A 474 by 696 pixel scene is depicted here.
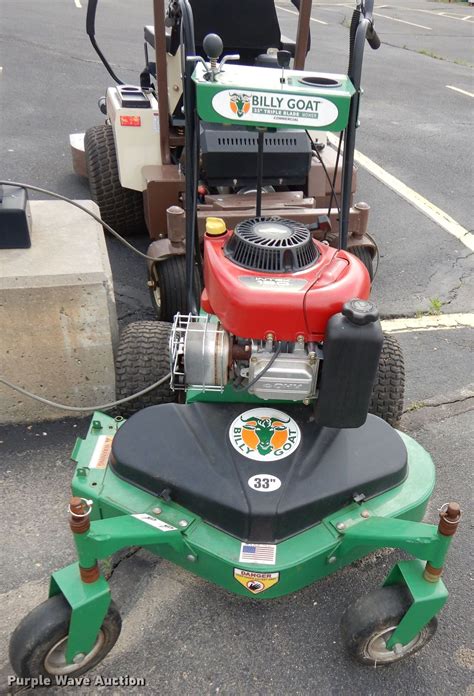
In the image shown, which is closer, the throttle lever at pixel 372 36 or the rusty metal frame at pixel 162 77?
the throttle lever at pixel 372 36

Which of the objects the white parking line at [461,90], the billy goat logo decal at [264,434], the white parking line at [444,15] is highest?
A: the billy goat logo decal at [264,434]

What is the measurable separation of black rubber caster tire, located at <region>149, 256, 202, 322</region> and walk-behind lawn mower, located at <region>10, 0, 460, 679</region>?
90 cm

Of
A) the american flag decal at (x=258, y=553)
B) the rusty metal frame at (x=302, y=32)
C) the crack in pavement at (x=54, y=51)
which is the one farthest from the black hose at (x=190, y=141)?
the crack in pavement at (x=54, y=51)

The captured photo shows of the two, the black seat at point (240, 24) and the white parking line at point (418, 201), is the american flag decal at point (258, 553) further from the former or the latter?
the white parking line at point (418, 201)

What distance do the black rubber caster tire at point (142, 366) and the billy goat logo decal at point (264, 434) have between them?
0.57 metres

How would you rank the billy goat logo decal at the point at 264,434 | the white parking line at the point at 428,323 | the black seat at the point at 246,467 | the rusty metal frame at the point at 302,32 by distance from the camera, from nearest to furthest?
the black seat at the point at 246,467 < the billy goat logo decal at the point at 264,434 < the rusty metal frame at the point at 302,32 < the white parking line at the point at 428,323

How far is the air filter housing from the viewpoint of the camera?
192 cm

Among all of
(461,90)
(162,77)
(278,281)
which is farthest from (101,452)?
(461,90)

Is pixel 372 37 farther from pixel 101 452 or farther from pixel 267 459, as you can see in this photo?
pixel 101 452

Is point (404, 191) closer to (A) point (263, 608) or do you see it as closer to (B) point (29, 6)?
(A) point (263, 608)

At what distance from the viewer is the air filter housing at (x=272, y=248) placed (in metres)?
1.92

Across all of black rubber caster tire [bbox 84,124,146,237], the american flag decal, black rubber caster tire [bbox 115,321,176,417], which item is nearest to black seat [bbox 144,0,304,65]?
black rubber caster tire [bbox 84,124,146,237]

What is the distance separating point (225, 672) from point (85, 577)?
60 centimetres

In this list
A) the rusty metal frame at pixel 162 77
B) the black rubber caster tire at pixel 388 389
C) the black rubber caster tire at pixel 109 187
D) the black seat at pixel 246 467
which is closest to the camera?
the black seat at pixel 246 467
